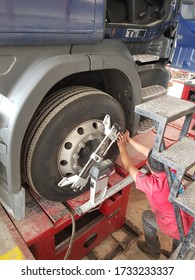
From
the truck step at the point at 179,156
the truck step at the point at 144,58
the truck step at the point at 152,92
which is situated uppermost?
the truck step at the point at 144,58

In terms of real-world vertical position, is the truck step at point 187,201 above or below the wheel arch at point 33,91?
below

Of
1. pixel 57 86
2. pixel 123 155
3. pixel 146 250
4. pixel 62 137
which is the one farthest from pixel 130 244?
pixel 57 86

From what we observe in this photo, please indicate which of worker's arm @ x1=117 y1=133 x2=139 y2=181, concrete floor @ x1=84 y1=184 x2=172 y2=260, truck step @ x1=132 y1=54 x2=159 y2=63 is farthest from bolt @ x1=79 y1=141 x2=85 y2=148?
concrete floor @ x1=84 y1=184 x2=172 y2=260

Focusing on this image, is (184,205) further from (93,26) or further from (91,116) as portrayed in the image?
(93,26)

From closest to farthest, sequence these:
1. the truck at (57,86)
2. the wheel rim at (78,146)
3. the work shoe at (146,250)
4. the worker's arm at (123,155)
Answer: the truck at (57,86) < the wheel rim at (78,146) < the worker's arm at (123,155) < the work shoe at (146,250)

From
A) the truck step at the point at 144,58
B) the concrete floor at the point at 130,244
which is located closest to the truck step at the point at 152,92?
the truck step at the point at 144,58

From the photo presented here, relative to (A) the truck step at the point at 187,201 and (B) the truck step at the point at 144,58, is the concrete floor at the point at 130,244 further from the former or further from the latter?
(B) the truck step at the point at 144,58

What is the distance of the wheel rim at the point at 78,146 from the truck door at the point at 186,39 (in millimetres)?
1508

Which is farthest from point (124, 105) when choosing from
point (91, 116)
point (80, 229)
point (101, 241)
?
point (101, 241)

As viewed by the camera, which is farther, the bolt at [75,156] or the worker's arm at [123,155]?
the worker's arm at [123,155]

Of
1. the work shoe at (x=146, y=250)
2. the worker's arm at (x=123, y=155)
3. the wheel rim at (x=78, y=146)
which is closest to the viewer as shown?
the wheel rim at (x=78, y=146)

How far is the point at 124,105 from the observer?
80.7 inches

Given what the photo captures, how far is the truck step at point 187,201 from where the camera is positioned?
1445 mm

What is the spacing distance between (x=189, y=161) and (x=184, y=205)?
262mm
